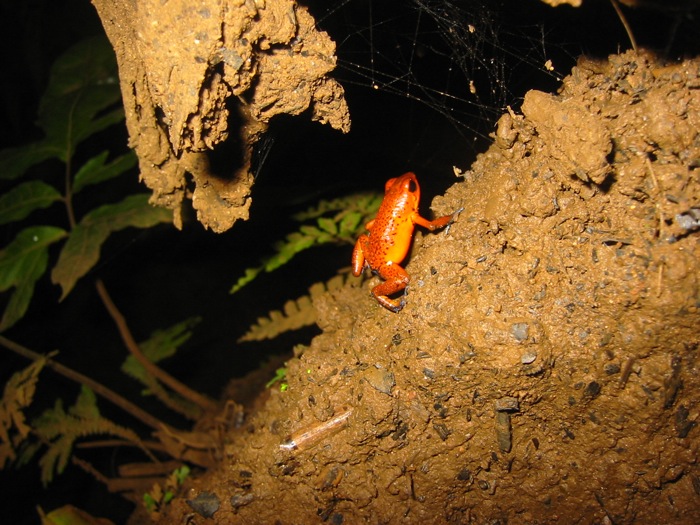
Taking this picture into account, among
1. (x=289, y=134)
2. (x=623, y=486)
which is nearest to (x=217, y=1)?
(x=289, y=134)

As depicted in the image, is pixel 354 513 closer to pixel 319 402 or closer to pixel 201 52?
pixel 319 402

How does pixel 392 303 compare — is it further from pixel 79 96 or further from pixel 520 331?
pixel 79 96

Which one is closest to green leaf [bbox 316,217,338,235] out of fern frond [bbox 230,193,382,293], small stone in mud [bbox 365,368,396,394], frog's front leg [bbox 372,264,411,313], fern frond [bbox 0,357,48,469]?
fern frond [bbox 230,193,382,293]

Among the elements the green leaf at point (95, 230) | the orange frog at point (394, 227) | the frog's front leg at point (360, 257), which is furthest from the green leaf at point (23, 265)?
the orange frog at point (394, 227)

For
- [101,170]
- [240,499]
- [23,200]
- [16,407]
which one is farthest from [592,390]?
[23,200]

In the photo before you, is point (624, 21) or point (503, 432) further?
point (503, 432)

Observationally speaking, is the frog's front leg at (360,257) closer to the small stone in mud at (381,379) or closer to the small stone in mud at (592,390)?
the small stone in mud at (381,379)
